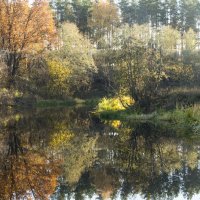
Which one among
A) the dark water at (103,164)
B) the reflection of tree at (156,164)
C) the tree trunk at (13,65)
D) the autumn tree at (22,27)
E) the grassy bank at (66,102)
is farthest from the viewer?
the tree trunk at (13,65)

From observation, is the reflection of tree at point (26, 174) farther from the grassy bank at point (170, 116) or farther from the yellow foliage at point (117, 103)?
the yellow foliage at point (117, 103)

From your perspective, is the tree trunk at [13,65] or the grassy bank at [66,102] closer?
the grassy bank at [66,102]

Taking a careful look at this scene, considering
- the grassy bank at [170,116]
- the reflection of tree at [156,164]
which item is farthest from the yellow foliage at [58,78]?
the reflection of tree at [156,164]

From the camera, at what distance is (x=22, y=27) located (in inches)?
2002

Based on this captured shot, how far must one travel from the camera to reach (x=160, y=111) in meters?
26.2

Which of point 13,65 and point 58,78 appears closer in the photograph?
point 58,78

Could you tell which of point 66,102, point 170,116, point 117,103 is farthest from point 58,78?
point 170,116

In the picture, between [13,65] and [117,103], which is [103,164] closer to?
[117,103]

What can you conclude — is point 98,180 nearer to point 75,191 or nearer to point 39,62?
point 75,191

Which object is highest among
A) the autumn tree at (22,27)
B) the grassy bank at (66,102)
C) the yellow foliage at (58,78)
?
the autumn tree at (22,27)

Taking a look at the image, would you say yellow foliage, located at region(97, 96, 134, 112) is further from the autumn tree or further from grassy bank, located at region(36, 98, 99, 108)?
the autumn tree

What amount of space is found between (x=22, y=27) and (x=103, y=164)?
39799mm

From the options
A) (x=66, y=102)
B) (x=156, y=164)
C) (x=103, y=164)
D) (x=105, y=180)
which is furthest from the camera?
(x=66, y=102)

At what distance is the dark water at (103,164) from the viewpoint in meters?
10.7
